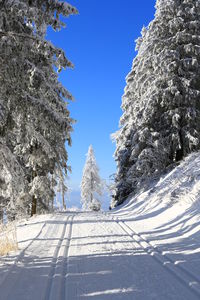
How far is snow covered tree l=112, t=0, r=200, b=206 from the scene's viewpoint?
16328 millimetres

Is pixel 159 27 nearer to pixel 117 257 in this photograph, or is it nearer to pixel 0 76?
pixel 0 76

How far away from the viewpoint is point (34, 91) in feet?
24.6

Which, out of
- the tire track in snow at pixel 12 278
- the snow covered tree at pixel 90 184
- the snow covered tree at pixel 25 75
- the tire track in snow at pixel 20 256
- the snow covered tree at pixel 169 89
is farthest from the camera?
the snow covered tree at pixel 90 184

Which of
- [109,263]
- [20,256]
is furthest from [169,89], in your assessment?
[20,256]

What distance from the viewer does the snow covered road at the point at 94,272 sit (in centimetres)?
389

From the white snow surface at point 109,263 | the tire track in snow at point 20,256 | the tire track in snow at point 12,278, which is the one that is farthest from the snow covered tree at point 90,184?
the tire track in snow at point 12,278

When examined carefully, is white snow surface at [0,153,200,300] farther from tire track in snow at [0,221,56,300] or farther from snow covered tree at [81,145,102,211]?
snow covered tree at [81,145,102,211]

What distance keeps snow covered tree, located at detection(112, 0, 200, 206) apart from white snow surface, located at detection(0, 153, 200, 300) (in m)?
7.49

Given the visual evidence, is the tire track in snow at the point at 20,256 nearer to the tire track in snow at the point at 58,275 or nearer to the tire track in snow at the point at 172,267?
the tire track in snow at the point at 58,275

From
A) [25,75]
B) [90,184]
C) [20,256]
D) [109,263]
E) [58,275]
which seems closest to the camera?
[58,275]

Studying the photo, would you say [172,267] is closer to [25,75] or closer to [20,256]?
[20,256]

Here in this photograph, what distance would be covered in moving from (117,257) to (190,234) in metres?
2.92

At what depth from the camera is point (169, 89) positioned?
1633cm

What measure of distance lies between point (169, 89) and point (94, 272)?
1373 cm
